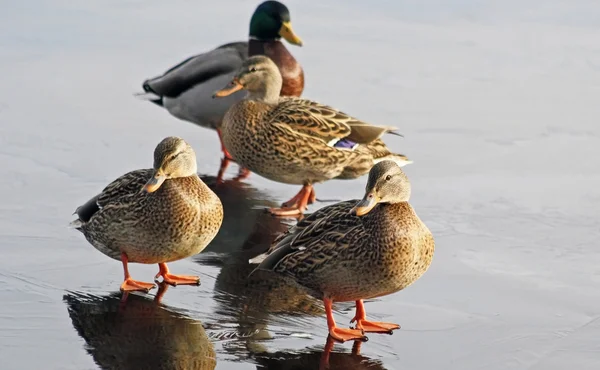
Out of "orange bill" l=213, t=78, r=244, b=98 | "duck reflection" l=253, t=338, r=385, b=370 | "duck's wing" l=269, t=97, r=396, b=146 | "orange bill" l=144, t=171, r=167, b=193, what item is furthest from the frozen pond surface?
"orange bill" l=213, t=78, r=244, b=98

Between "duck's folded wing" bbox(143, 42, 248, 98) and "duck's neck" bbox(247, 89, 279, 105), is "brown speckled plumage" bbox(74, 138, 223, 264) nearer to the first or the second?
"duck's neck" bbox(247, 89, 279, 105)

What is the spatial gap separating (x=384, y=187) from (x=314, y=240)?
425 millimetres

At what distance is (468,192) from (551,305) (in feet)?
5.89

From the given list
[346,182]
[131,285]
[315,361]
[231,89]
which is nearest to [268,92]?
[231,89]

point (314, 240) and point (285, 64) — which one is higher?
point (285, 64)

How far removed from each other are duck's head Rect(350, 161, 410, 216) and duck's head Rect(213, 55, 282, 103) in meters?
2.48

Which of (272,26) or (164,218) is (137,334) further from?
(272,26)

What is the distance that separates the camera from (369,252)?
4938 mm

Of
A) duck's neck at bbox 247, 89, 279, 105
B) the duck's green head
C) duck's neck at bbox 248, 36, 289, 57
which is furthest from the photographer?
the duck's green head

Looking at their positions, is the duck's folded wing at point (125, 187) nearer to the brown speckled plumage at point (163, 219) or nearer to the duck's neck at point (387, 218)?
the brown speckled plumage at point (163, 219)

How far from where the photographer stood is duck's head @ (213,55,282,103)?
7379 millimetres

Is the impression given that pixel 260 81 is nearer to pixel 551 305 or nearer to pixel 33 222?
pixel 33 222

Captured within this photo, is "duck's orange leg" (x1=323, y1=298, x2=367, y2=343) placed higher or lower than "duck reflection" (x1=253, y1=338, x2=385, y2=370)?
higher

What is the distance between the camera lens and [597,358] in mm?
4820
